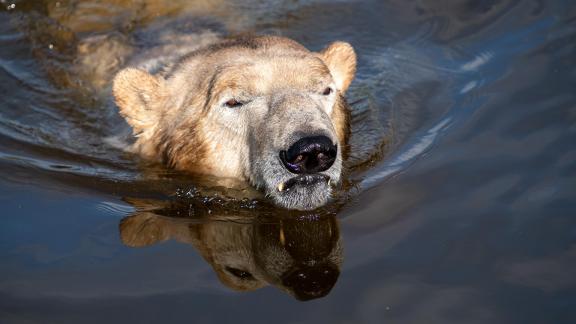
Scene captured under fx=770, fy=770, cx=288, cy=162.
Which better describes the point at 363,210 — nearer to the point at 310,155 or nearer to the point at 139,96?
the point at 310,155

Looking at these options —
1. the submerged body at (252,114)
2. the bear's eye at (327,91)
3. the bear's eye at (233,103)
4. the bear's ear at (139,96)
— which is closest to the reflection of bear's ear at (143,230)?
the submerged body at (252,114)

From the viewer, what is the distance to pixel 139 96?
6.38 meters

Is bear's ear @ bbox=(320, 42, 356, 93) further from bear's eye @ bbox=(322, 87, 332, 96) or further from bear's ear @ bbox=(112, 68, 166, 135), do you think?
bear's ear @ bbox=(112, 68, 166, 135)

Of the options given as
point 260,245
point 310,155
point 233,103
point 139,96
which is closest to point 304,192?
point 310,155

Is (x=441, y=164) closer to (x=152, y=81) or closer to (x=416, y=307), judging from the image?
(x=416, y=307)

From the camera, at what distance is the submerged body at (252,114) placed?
514cm

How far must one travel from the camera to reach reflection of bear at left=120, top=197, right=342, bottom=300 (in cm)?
453

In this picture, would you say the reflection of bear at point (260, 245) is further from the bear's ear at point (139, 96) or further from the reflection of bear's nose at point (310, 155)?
the bear's ear at point (139, 96)

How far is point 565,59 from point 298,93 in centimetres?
305

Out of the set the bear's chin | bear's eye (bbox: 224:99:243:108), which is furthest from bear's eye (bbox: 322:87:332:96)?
the bear's chin

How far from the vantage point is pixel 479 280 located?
453 centimetres

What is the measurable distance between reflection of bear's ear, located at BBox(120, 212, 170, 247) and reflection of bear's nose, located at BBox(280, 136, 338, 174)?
3.17 feet

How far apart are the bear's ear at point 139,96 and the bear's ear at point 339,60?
147cm

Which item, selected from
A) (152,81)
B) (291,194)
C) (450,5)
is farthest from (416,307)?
(450,5)
